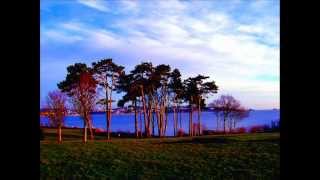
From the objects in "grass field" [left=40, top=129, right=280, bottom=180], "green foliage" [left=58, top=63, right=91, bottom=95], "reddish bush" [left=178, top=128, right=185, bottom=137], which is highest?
"green foliage" [left=58, top=63, right=91, bottom=95]

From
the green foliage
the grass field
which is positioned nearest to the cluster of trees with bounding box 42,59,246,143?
the green foliage

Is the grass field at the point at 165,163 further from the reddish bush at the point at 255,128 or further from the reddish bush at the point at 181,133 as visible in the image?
the reddish bush at the point at 181,133

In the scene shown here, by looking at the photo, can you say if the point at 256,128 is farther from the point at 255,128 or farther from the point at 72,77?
the point at 72,77

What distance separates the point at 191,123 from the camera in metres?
36.2

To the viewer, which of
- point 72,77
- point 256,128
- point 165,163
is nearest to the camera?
point 165,163

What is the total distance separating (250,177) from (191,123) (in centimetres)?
2498

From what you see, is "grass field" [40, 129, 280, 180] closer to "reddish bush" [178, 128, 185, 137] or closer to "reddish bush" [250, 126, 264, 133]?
"reddish bush" [250, 126, 264, 133]

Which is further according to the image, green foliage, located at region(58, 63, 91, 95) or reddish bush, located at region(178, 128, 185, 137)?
reddish bush, located at region(178, 128, 185, 137)

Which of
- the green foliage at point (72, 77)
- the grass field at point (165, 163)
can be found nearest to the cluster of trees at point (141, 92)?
the green foliage at point (72, 77)

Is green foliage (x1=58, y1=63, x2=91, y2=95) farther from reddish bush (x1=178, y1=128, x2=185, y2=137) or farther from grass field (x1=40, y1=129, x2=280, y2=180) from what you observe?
grass field (x1=40, y1=129, x2=280, y2=180)

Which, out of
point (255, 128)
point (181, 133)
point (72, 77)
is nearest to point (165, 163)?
point (72, 77)

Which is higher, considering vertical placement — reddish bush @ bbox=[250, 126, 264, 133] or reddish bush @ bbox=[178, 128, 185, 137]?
reddish bush @ bbox=[250, 126, 264, 133]
